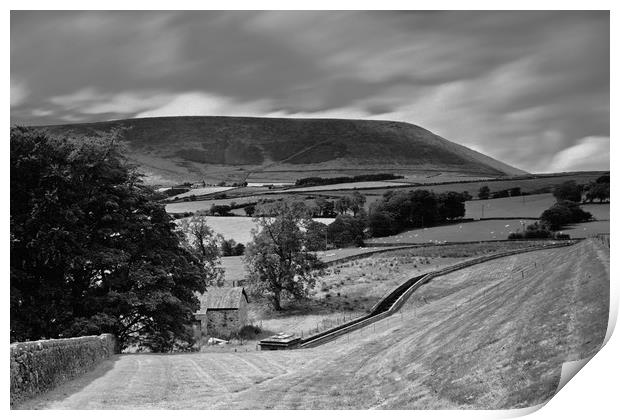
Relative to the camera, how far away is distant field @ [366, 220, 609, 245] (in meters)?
19.0

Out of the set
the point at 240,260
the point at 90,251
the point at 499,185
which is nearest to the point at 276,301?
the point at 240,260

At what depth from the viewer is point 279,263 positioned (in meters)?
34.9

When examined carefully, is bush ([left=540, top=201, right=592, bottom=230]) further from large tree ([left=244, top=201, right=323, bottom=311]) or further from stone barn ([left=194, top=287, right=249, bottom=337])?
stone barn ([left=194, top=287, right=249, bottom=337])

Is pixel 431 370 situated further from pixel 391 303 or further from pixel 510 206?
pixel 391 303

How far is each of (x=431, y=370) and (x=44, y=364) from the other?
7030 mm

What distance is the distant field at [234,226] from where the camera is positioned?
67.3ft

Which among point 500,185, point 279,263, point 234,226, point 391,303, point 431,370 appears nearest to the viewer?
point 431,370

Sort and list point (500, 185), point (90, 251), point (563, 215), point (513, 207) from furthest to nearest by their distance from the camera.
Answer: point (513, 207) → point (500, 185) → point (563, 215) → point (90, 251)

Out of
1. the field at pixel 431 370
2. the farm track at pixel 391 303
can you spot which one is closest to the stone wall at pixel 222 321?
the farm track at pixel 391 303

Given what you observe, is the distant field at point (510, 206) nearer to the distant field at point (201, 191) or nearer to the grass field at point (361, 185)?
the grass field at point (361, 185)

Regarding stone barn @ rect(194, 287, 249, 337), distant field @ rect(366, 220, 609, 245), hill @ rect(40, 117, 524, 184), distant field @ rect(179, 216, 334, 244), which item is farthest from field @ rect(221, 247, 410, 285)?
hill @ rect(40, 117, 524, 184)

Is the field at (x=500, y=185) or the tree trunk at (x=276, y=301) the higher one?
the field at (x=500, y=185)

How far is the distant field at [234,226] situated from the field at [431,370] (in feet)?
24.0

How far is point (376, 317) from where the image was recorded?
89.8 feet
